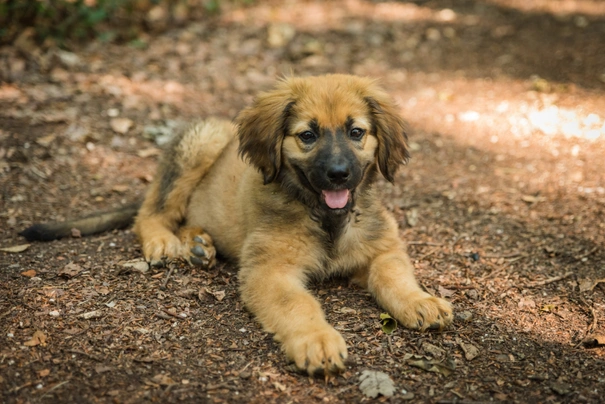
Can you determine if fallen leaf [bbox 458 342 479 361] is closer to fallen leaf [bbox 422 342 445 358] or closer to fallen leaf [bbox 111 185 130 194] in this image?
fallen leaf [bbox 422 342 445 358]

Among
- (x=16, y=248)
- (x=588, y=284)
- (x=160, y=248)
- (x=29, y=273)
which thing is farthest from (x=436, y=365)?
(x=16, y=248)

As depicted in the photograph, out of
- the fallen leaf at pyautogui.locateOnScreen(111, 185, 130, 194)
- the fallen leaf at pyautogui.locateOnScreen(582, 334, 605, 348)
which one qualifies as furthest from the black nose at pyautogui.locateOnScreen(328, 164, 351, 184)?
the fallen leaf at pyautogui.locateOnScreen(111, 185, 130, 194)

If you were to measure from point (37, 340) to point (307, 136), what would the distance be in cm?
199

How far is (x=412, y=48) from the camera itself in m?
9.16

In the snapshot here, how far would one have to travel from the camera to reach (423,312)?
11.9ft

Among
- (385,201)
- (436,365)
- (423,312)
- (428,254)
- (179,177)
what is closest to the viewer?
(436,365)

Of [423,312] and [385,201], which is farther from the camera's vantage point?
[385,201]

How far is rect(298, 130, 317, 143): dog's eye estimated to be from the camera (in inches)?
152

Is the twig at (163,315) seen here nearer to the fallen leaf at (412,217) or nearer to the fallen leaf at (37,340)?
the fallen leaf at (37,340)

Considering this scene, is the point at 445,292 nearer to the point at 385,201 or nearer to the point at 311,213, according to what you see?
the point at 311,213

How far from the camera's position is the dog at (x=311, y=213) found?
367 centimetres

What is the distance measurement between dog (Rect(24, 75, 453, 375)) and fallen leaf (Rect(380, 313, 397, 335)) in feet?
0.25

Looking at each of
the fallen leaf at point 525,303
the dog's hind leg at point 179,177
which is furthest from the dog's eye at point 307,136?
the fallen leaf at point 525,303

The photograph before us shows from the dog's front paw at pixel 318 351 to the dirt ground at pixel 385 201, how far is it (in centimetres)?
8
